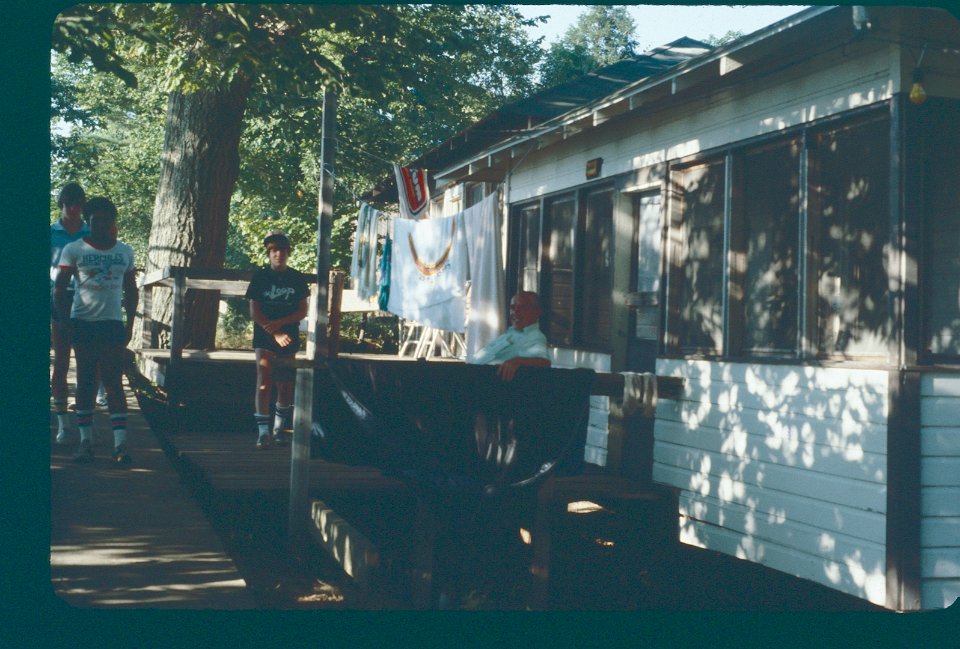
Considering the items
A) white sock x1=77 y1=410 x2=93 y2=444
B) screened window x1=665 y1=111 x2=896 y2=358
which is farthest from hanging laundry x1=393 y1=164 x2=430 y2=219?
white sock x1=77 y1=410 x2=93 y2=444

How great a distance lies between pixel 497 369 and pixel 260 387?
3250 millimetres

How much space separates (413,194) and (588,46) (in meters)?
12.1

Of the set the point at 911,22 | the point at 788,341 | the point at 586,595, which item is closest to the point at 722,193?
the point at 788,341

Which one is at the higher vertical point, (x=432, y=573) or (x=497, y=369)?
(x=497, y=369)

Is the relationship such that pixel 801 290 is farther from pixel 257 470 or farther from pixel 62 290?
pixel 62 290

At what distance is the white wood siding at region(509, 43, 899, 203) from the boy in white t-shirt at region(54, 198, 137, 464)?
412 cm

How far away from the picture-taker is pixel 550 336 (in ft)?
34.7

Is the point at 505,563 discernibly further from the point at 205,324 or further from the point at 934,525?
the point at 205,324

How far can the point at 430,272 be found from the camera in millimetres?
10078

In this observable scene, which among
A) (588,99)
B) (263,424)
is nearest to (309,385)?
(263,424)

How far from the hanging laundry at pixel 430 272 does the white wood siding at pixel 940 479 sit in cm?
453

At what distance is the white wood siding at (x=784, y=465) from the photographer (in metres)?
6.11

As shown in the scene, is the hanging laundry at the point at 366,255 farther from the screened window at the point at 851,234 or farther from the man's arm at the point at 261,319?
the screened window at the point at 851,234

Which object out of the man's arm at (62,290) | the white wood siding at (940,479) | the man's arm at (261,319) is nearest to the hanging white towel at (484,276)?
the man's arm at (261,319)
